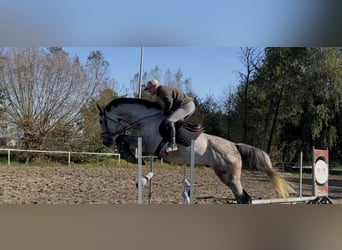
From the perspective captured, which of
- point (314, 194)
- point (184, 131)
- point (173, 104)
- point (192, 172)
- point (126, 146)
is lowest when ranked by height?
point (314, 194)

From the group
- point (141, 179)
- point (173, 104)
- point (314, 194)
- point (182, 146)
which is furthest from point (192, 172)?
point (314, 194)

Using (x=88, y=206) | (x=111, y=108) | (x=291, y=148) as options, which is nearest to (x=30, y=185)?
(x=88, y=206)

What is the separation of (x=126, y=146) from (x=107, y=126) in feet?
0.55

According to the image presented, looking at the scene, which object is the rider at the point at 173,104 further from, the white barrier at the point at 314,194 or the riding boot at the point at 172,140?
the white barrier at the point at 314,194

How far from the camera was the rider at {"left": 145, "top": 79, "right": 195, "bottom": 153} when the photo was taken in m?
3.26

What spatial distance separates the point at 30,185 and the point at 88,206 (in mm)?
362

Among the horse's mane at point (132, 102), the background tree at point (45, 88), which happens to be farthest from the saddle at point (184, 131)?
the background tree at point (45, 88)

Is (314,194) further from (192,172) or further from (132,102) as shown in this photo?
(132,102)

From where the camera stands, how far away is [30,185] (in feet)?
10.5

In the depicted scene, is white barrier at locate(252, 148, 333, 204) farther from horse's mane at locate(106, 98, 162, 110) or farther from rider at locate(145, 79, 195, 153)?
horse's mane at locate(106, 98, 162, 110)

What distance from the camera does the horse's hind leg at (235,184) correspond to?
3.27 m

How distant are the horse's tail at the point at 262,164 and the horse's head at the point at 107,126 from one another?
76 cm

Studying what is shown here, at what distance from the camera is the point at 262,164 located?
3295 millimetres
